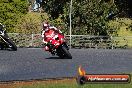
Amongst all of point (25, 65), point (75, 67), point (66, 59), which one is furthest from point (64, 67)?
point (66, 59)

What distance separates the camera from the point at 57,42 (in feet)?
67.5

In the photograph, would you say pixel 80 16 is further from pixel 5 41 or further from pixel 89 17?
pixel 5 41

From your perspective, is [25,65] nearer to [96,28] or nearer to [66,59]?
[66,59]

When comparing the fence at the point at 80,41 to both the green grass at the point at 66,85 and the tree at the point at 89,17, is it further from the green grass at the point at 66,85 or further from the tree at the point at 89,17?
the green grass at the point at 66,85

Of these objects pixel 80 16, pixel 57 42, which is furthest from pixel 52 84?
pixel 80 16

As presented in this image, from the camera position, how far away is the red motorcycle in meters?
20.6

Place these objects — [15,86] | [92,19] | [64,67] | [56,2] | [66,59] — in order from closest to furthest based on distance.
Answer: [15,86]
[64,67]
[66,59]
[92,19]
[56,2]

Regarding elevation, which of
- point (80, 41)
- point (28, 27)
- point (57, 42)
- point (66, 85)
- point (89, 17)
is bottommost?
point (66, 85)

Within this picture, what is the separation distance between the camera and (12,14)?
1780 inches

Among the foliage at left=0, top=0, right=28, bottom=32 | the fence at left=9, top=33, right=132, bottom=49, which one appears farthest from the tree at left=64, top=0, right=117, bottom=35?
the foliage at left=0, top=0, right=28, bottom=32

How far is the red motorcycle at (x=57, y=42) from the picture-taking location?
20562 mm

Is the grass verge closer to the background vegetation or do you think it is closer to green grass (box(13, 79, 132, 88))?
green grass (box(13, 79, 132, 88))

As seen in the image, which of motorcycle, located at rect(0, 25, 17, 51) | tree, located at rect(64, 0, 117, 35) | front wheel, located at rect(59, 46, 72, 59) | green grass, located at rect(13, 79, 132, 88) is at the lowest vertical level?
green grass, located at rect(13, 79, 132, 88)

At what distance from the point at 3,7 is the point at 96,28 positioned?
40.0ft
